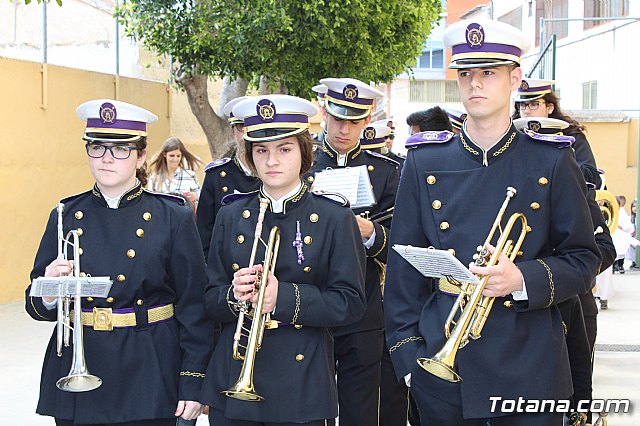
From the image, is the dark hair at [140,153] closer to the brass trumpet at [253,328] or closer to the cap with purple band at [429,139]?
the brass trumpet at [253,328]

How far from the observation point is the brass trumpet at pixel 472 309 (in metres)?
3.38

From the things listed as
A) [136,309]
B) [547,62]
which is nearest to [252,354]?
[136,309]

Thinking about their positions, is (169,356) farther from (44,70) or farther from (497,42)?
(44,70)

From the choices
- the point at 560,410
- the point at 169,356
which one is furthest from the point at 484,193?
the point at 169,356

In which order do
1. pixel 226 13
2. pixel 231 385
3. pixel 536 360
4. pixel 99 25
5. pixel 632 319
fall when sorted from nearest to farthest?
pixel 536 360 < pixel 231 385 < pixel 632 319 < pixel 226 13 < pixel 99 25

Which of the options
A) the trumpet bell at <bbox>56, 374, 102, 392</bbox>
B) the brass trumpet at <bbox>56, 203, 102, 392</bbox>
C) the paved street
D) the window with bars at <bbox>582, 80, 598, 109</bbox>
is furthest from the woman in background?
the window with bars at <bbox>582, 80, 598, 109</bbox>

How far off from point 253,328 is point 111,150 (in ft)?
3.37

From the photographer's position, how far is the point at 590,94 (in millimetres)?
27156

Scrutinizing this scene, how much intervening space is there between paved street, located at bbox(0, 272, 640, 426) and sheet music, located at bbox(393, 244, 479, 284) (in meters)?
4.23

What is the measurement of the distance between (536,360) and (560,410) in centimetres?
20

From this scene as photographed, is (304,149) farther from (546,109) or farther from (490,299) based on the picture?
(546,109)

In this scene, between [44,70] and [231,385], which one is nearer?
[231,385]

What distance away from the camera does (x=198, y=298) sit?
14.0ft

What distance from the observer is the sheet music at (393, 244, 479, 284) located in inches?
131
